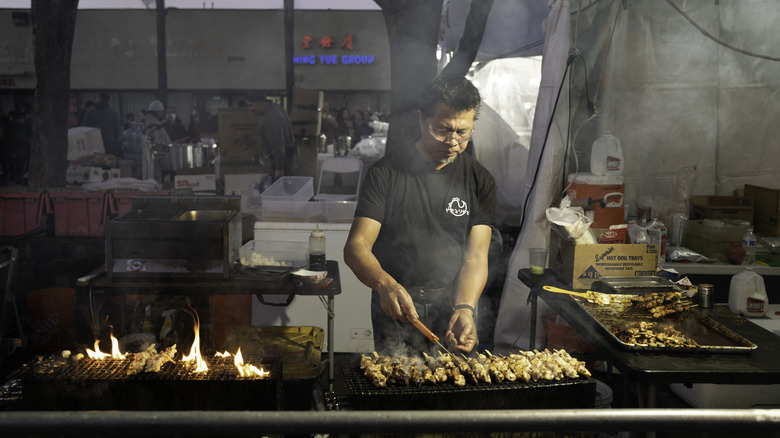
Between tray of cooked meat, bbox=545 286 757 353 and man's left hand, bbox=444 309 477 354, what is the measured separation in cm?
68

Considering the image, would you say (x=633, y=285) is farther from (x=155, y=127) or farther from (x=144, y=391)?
(x=155, y=127)

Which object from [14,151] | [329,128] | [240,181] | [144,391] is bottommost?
[144,391]

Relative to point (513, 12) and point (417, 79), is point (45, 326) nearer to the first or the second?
point (417, 79)

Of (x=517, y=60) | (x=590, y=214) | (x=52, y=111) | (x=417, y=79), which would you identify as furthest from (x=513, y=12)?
(x=52, y=111)

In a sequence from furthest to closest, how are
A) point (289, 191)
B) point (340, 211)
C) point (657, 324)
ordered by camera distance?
point (289, 191) < point (340, 211) < point (657, 324)

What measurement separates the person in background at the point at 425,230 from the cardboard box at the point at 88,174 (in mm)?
7475

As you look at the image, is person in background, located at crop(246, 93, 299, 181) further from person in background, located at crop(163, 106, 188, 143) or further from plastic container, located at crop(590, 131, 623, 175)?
plastic container, located at crop(590, 131, 623, 175)

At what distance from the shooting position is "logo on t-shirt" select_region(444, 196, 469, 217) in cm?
328

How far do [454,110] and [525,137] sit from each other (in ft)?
22.5

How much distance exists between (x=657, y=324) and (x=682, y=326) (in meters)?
0.13

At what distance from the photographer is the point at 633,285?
11.9 feet

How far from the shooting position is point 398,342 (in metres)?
3.40

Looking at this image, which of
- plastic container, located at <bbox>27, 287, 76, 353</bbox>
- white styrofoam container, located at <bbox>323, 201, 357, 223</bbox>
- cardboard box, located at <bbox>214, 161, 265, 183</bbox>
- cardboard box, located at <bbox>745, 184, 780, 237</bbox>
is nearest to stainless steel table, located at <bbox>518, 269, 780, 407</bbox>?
cardboard box, located at <bbox>745, 184, 780, 237</bbox>

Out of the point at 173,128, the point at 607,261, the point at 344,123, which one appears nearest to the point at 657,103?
the point at 607,261
